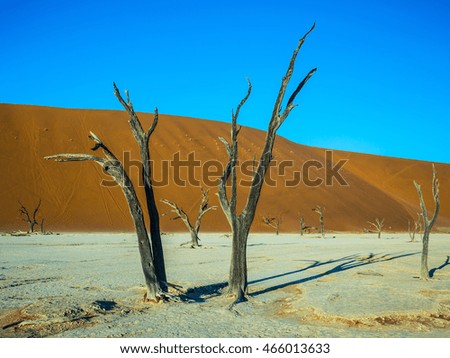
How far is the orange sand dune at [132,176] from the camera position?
165 feet

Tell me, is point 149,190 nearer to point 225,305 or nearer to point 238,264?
point 238,264

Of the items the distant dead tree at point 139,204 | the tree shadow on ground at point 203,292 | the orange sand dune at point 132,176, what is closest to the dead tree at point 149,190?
the distant dead tree at point 139,204

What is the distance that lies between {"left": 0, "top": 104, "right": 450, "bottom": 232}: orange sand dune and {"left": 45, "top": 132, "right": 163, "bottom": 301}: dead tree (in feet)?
134

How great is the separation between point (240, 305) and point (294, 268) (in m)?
6.66

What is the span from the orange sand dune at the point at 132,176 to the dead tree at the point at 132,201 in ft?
134

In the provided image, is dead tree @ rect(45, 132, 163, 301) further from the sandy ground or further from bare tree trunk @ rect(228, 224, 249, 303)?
bare tree trunk @ rect(228, 224, 249, 303)

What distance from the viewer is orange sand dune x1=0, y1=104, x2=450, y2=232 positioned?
50344 mm

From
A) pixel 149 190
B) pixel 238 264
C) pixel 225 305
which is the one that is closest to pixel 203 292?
pixel 238 264

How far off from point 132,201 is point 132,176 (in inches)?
1932

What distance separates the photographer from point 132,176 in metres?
56.1

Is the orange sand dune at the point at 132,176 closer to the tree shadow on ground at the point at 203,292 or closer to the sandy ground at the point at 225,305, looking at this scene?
the sandy ground at the point at 225,305
